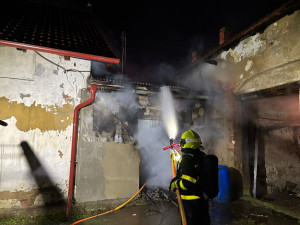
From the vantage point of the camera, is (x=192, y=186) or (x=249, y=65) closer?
(x=192, y=186)

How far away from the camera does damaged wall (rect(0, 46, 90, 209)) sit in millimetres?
5391

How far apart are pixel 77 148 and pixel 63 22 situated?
6.05 metres

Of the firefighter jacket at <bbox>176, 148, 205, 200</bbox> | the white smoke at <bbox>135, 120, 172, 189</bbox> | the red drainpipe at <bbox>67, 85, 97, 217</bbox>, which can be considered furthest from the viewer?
the white smoke at <bbox>135, 120, 172, 189</bbox>

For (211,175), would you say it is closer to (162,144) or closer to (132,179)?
(132,179)

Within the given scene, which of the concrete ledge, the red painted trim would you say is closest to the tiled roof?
the red painted trim

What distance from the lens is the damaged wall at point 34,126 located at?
539cm

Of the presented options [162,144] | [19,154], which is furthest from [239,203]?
[19,154]

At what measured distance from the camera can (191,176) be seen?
3484mm

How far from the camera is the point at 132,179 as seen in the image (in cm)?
648

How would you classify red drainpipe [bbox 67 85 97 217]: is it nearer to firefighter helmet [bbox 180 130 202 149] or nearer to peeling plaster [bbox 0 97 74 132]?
peeling plaster [bbox 0 97 74 132]

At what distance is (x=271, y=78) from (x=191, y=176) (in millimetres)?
4669

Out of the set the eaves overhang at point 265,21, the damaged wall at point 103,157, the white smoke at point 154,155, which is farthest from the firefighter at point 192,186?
the eaves overhang at point 265,21

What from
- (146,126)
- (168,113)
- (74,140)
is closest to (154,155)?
(146,126)

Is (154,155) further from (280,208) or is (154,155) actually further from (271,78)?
(271,78)
